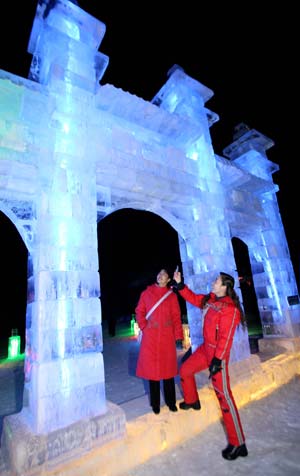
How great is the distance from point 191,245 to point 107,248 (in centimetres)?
1784

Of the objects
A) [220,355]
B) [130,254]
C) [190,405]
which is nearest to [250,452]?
[190,405]

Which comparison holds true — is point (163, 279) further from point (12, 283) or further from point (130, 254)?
point (130, 254)

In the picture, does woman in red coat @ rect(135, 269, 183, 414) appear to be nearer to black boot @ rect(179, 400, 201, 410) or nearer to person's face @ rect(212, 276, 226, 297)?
black boot @ rect(179, 400, 201, 410)

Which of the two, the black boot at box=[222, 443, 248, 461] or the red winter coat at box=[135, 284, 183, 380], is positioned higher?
the red winter coat at box=[135, 284, 183, 380]

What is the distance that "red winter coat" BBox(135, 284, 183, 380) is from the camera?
128 inches

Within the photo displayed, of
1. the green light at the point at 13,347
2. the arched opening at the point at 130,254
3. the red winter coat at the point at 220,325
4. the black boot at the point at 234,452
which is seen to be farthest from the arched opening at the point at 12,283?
the black boot at the point at 234,452

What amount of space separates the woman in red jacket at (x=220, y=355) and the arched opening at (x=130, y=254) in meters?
13.9

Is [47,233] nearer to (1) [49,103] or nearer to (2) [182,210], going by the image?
(1) [49,103]

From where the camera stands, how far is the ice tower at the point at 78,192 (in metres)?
2.66

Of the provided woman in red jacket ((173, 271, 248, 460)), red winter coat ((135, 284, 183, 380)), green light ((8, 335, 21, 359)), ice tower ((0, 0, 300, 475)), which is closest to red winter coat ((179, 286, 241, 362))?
woman in red jacket ((173, 271, 248, 460))

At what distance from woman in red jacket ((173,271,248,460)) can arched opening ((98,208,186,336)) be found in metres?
13.9

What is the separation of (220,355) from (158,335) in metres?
0.81

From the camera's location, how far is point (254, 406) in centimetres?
411

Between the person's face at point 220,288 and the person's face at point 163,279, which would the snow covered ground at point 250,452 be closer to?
the person's face at point 220,288
